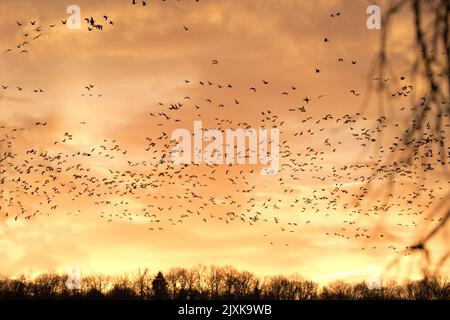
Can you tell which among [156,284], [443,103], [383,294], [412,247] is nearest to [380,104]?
[443,103]

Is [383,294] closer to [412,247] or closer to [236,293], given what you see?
[236,293]

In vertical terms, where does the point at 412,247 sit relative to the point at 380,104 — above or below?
below

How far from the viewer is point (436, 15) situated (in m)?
5.16

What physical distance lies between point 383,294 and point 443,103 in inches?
3540
